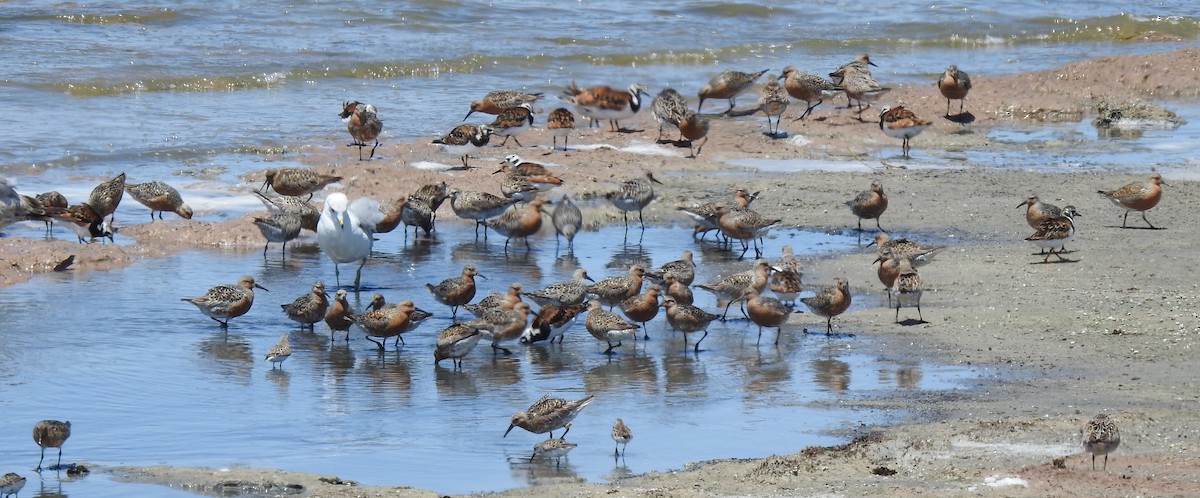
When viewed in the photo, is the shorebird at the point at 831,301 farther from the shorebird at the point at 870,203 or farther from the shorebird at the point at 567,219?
the shorebird at the point at 567,219

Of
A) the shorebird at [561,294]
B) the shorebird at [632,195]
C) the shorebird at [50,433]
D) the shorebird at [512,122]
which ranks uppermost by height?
the shorebird at [512,122]

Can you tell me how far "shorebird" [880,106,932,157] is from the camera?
20.2m

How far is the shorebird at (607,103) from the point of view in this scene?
21.8 metres

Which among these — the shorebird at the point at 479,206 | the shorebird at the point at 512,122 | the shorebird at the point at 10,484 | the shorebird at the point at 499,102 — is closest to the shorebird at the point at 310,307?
the shorebird at the point at 479,206

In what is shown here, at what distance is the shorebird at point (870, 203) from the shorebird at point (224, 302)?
614 centimetres

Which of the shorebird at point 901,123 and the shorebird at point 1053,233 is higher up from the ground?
the shorebird at point 901,123

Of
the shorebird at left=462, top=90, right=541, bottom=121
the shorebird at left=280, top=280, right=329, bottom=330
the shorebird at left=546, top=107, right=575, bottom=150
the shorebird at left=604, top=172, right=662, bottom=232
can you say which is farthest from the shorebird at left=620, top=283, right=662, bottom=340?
the shorebird at left=462, top=90, right=541, bottom=121

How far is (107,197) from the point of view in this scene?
16125 mm

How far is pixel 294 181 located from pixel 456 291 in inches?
181

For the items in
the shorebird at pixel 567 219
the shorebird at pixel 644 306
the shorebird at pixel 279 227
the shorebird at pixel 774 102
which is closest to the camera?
the shorebird at pixel 644 306

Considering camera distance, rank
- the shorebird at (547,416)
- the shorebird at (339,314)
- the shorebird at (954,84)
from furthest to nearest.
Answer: the shorebird at (954,84)
the shorebird at (339,314)
the shorebird at (547,416)

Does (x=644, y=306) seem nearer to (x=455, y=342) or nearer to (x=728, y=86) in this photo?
(x=455, y=342)

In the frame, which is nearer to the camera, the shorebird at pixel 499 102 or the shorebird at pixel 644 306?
the shorebird at pixel 644 306

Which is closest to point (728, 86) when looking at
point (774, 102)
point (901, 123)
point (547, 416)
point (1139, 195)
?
point (774, 102)
